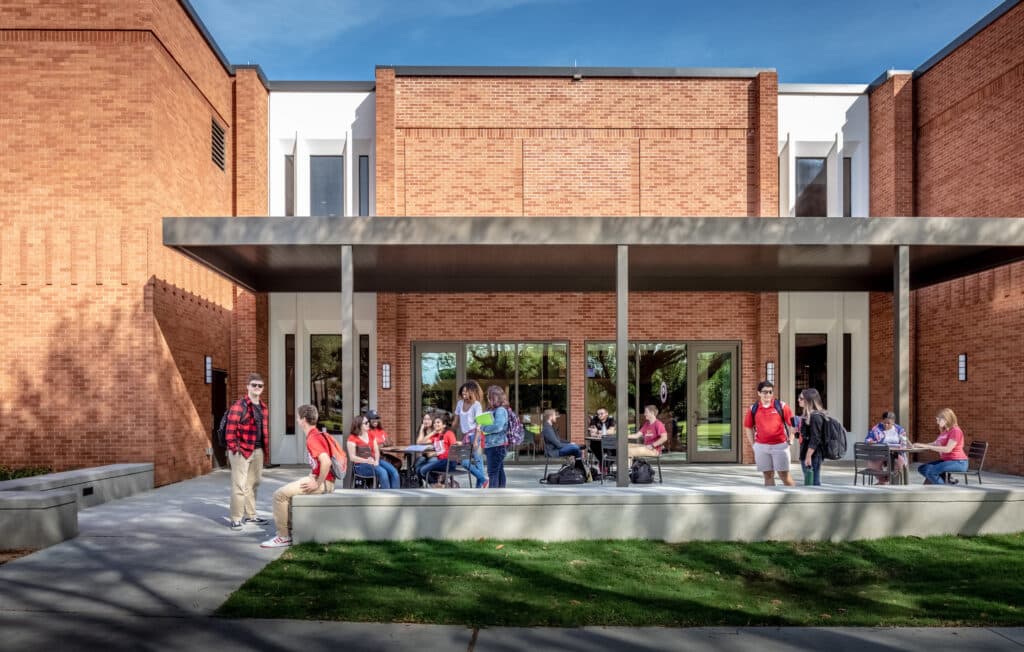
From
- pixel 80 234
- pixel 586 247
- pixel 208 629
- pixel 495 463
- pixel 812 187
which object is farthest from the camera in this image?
pixel 812 187

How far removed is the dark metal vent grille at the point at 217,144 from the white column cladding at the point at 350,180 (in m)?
2.65

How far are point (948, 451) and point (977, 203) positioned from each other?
696 cm

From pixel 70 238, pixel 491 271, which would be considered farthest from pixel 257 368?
pixel 491 271

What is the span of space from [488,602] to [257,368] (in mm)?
11258

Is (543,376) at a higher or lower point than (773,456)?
higher

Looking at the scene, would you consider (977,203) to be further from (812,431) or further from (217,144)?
(217,144)

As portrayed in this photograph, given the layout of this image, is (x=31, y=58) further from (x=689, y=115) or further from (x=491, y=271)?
(x=689, y=115)

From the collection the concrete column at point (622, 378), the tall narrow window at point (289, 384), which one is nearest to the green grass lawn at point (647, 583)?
the concrete column at point (622, 378)

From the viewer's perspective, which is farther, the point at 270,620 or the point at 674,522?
the point at 674,522

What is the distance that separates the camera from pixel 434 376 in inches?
628

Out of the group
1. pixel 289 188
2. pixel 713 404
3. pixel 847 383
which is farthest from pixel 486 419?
pixel 847 383

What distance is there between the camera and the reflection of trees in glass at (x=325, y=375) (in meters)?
16.3

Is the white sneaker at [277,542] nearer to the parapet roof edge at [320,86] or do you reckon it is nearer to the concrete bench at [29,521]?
the concrete bench at [29,521]

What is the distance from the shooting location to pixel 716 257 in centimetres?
1084
